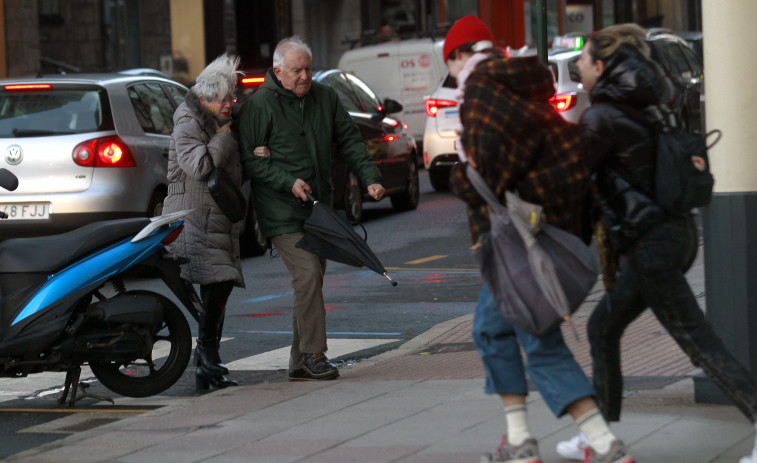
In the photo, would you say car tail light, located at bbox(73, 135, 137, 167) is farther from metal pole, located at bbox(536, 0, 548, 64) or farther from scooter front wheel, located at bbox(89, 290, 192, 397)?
scooter front wheel, located at bbox(89, 290, 192, 397)

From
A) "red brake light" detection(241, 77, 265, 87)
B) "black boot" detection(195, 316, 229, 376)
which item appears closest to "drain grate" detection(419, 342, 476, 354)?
"black boot" detection(195, 316, 229, 376)

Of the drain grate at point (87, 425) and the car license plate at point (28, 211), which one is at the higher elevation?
the car license plate at point (28, 211)

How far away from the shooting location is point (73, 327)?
7.26m

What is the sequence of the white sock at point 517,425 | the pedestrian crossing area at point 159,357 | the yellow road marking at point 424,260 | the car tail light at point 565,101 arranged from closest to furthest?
the white sock at point 517,425
the pedestrian crossing area at point 159,357
the yellow road marking at point 424,260
the car tail light at point 565,101

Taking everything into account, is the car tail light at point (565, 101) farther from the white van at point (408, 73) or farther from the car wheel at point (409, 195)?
the white van at point (408, 73)

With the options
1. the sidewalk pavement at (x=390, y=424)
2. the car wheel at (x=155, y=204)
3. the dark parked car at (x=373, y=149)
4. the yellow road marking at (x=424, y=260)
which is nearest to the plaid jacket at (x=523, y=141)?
the sidewalk pavement at (x=390, y=424)

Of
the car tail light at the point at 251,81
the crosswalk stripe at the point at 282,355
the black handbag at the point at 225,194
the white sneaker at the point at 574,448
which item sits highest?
the car tail light at the point at 251,81

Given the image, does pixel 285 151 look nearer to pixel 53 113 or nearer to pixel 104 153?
pixel 104 153

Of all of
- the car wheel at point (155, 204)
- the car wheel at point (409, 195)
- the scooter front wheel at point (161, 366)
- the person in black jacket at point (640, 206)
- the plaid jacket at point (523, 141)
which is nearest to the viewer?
the plaid jacket at point (523, 141)

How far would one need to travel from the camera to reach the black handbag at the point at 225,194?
7.49 metres

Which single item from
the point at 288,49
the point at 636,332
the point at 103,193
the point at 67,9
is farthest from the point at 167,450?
the point at 67,9

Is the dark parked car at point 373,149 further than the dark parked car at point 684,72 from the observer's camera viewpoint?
No

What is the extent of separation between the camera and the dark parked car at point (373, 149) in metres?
15.4

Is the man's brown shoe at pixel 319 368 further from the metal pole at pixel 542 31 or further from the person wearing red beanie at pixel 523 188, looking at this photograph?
the metal pole at pixel 542 31
